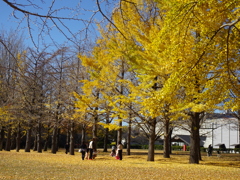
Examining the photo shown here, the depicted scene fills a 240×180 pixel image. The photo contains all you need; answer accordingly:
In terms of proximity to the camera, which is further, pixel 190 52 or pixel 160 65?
pixel 160 65

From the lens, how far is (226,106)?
935cm

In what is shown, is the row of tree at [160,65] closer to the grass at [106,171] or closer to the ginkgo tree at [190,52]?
the ginkgo tree at [190,52]

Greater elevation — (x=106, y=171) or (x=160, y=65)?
(x=160, y=65)

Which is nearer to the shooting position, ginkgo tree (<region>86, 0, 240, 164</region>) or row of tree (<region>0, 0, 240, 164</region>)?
row of tree (<region>0, 0, 240, 164</region>)

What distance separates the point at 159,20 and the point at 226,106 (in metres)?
5.29

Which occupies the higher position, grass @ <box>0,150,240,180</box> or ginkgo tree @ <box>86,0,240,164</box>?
ginkgo tree @ <box>86,0,240,164</box>

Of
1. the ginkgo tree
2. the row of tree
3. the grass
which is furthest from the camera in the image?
the grass

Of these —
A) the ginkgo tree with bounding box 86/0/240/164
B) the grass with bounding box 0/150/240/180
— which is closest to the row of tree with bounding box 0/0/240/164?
the ginkgo tree with bounding box 86/0/240/164

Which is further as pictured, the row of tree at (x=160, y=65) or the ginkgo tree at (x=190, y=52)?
the ginkgo tree at (x=190, y=52)

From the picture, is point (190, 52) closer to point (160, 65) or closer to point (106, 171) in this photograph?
point (160, 65)

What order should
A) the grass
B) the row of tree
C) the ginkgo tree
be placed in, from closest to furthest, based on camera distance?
1. the row of tree
2. the ginkgo tree
3. the grass

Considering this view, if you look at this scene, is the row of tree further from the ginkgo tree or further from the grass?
the grass

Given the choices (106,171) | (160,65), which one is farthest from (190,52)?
(106,171)

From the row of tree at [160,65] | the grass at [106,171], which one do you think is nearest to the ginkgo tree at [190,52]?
the row of tree at [160,65]
